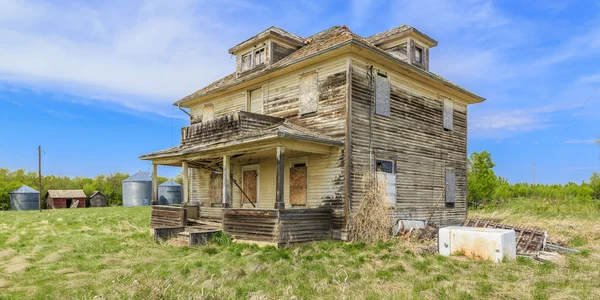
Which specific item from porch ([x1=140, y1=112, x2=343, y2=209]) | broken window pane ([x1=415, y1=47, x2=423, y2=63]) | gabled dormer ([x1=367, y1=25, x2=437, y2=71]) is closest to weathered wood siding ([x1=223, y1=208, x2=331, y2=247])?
porch ([x1=140, y1=112, x2=343, y2=209])

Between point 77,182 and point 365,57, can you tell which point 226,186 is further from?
point 77,182

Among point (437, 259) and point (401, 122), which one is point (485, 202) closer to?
point (401, 122)

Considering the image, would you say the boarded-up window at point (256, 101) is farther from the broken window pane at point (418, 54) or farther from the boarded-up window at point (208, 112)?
the broken window pane at point (418, 54)

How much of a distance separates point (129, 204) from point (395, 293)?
49637mm

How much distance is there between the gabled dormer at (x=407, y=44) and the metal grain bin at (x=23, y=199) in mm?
50108

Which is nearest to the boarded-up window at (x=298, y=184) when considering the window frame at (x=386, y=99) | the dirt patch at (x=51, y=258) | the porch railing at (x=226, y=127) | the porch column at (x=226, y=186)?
the porch railing at (x=226, y=127)

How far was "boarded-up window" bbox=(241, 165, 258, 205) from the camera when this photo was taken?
18.0 metres

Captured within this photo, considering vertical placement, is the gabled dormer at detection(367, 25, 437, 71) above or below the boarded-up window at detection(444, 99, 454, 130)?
above

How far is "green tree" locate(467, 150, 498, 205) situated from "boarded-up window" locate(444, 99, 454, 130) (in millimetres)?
16545

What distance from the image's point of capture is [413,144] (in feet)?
57.4

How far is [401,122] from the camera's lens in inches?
666

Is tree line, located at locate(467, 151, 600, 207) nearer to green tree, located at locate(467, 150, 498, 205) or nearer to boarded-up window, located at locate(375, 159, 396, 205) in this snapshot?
green tree, located at locate(467, 150, 498, 205)

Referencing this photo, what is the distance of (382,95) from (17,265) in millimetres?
12118

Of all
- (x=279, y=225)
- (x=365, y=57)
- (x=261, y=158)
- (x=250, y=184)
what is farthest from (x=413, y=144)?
(x=279, y=225)
